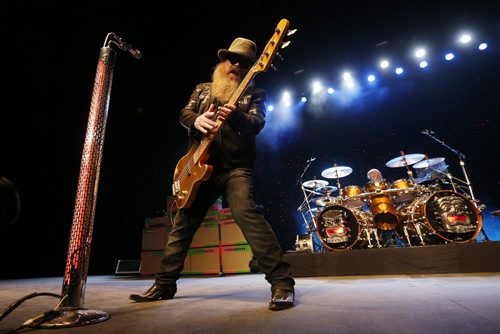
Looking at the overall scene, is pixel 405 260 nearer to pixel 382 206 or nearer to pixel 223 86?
pixel 382 206

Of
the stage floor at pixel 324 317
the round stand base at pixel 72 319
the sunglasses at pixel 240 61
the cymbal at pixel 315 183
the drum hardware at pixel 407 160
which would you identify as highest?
the sunglasses at pixel 240 61

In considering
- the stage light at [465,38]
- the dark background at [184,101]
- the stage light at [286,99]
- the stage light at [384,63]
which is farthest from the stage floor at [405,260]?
the stage light at [465,38]

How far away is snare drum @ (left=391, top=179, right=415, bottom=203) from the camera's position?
3.95m

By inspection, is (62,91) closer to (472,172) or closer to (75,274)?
(75,274)

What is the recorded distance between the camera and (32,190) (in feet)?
20.0

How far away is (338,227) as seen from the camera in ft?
12.6

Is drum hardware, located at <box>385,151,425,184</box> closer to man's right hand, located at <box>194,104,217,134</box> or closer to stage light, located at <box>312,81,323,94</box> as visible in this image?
stage light, located at <box>312,81,323,94</box>

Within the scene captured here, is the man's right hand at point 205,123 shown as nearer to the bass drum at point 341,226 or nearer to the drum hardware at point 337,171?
the bass drum at point 341,226

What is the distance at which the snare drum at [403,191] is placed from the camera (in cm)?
395

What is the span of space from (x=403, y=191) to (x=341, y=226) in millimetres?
1084

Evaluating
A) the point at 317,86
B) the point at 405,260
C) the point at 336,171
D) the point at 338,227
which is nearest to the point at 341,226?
the point at 338,227

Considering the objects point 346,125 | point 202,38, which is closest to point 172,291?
point 202,38

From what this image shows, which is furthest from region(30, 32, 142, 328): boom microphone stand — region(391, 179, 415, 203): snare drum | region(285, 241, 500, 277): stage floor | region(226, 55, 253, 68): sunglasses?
region(391, 179, 415, 203): snare drum

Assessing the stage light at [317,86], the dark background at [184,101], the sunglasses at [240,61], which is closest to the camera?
the sunglasses at [240,61]
